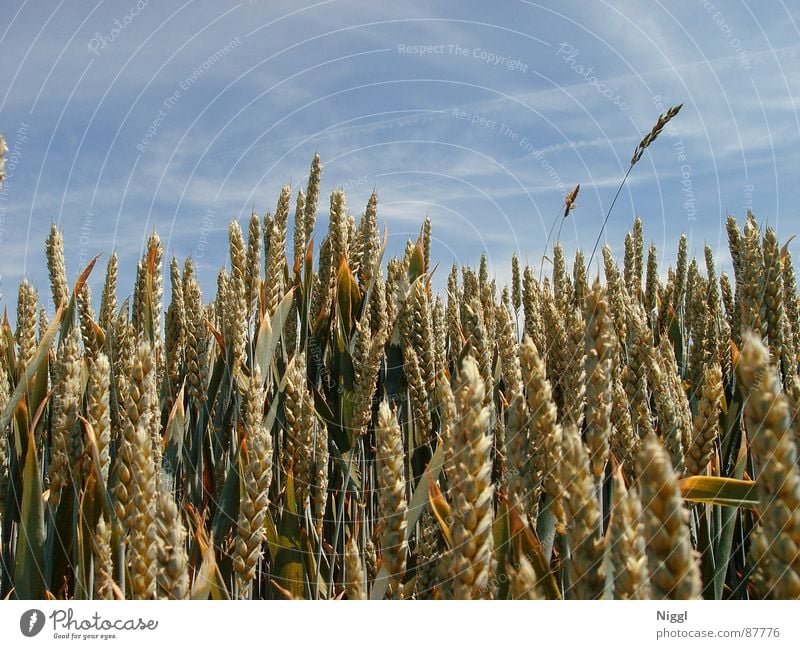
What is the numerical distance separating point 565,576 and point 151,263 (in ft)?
5.43

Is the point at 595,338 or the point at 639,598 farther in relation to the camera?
the point at 595,338

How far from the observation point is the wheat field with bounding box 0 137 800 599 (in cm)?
86

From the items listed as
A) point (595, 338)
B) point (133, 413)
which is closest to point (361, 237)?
point (133, 413)

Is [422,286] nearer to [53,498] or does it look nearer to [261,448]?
[261,448]

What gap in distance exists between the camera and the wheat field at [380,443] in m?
0.86

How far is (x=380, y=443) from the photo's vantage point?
5.47ft

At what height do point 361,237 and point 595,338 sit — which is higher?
point 361,237

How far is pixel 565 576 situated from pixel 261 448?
0.67 meters

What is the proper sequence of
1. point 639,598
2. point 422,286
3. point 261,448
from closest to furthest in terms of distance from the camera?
point 639,598 < point 261,448 < point 422,286

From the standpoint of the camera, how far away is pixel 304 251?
2.47 meters

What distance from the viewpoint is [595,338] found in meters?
1.10

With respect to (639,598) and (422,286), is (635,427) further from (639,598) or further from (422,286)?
(639,598)

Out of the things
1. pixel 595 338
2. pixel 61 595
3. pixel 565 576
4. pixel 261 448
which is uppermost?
pixel 595 338

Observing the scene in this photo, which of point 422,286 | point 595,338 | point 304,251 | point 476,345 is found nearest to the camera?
point 595,338
